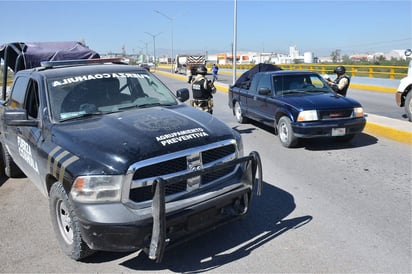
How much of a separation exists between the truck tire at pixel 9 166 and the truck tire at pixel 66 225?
2.89 m

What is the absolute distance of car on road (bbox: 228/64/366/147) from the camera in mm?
7141

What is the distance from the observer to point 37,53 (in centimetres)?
842

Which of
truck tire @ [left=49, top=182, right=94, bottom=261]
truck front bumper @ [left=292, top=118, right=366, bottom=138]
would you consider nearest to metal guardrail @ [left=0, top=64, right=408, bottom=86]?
truck front bumper @ [left=292, top=118, right=366, bottom=138]

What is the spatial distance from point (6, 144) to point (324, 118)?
5.61 metres

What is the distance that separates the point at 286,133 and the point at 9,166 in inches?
204

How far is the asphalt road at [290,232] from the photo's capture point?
11.2 ft

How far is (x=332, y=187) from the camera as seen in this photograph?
5336 mm

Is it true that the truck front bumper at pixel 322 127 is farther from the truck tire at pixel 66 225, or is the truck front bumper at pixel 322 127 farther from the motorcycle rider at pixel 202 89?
the truck tire at pixel 66 225

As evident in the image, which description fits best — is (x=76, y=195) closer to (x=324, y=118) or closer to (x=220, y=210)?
(x=220, y=210)

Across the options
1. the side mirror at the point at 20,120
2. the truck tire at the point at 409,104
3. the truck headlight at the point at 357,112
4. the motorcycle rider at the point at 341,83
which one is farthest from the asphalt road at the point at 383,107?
the side mirror at the point at 20,120

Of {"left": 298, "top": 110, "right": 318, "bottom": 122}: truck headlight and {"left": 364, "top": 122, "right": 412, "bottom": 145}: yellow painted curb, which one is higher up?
{"left": 298, "top": 110, "right": 318, "bottom": 122}: truck headlight

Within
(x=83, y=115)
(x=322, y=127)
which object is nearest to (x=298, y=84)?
(x=322, y=127)

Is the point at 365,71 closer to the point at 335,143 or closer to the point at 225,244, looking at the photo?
the point at 335,143

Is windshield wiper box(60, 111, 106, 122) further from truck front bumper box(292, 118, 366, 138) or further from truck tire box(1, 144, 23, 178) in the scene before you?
truck front bumper box(292, 118, 366, 138)
